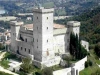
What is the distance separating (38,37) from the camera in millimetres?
40500

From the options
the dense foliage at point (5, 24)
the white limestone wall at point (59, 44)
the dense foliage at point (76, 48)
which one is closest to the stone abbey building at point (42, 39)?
the white limestone wall at point (59, 44)

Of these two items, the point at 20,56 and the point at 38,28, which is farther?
the point at 20,56

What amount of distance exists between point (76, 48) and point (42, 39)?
22.6ft

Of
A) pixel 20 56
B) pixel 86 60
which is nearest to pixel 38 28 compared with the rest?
pixel 20 56

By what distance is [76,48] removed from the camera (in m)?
44.1

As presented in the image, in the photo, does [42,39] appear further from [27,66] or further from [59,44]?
[59,44]

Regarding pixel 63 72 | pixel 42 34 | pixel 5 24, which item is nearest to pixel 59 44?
pixel 42 34

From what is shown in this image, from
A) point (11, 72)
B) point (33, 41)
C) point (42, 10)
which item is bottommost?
point (11, 72)

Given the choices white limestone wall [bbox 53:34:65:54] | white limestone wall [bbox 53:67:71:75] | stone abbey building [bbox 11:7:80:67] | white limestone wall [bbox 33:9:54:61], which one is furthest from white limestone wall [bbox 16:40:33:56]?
white limestone wall [bbox 53:67:71:75]

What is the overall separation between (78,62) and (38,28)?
7.71 meters

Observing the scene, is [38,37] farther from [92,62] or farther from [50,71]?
[92,62]

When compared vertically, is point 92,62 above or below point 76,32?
below

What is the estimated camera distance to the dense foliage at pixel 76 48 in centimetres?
4409

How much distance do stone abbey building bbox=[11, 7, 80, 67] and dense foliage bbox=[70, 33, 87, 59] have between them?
906 millimetres
